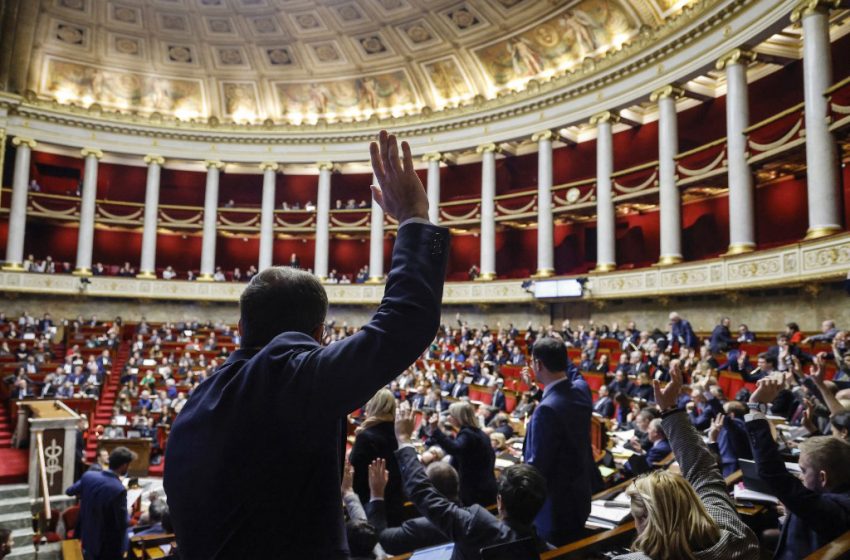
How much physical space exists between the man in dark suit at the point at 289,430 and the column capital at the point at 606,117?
2032 cm

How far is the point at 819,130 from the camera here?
512 inches

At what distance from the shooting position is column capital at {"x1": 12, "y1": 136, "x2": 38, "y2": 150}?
24.0m

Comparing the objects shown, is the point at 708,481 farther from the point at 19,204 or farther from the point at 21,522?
the point at 19,204

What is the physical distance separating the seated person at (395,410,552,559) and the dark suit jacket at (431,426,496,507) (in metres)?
1.09

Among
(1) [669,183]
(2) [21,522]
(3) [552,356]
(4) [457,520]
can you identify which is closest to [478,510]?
(4) [457,520]

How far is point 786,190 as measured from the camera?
17.6m

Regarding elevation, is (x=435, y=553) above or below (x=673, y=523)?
below

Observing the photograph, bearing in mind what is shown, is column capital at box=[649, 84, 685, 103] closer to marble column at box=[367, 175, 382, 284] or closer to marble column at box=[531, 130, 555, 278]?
marble column at box=[531, 130, 555, 278]

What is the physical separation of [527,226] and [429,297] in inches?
985

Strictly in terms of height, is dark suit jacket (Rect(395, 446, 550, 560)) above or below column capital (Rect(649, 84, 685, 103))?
below

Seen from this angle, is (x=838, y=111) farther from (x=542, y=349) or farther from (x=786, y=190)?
(x=542, y=349)

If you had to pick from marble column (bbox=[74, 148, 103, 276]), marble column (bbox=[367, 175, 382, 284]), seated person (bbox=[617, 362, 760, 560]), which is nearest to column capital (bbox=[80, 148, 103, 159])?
marble column (bbox=[74, 148, 103, 276])

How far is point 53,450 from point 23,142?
20.0 m

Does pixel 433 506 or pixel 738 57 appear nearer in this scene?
pixel 433 506
